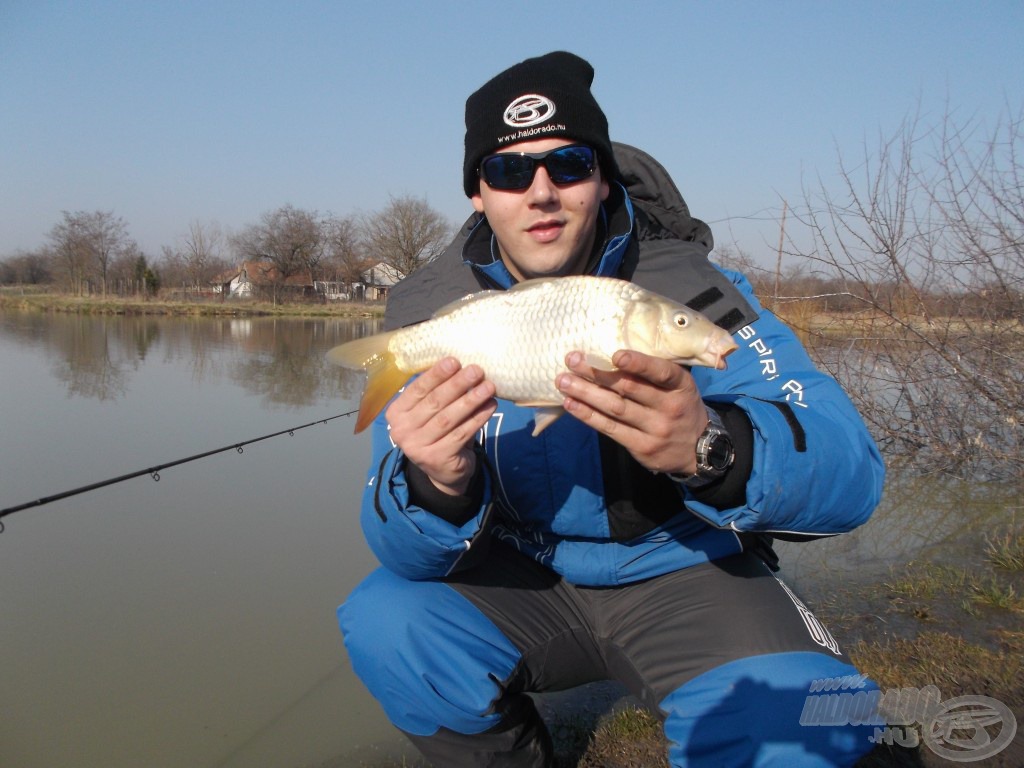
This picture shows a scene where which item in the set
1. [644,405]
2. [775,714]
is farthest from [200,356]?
[775,714]

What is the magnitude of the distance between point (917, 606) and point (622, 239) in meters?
2.32

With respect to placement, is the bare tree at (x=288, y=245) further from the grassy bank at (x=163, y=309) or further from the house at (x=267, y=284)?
the grassy bank at (x=163, y=309)

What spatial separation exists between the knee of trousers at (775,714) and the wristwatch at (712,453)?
473mm

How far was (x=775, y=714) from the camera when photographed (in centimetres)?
150

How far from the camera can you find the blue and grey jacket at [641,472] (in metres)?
1.56

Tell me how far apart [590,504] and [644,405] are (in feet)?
1.82

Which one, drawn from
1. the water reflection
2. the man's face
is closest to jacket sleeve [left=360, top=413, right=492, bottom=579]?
the man's face

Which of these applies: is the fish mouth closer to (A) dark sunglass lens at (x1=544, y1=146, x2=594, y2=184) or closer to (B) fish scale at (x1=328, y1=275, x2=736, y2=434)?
(B) fish scale at (x1=328, y1=275, x2=736, y2=434)

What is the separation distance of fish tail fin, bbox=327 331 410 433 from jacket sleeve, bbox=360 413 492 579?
176 mm

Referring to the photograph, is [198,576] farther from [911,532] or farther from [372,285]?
[372,285]

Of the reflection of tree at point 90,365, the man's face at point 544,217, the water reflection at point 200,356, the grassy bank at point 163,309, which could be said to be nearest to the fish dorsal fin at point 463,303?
the man's face at point 544,217

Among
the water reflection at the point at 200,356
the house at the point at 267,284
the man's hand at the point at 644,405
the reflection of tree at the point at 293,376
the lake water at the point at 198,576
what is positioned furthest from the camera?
the house at the point at 267,284

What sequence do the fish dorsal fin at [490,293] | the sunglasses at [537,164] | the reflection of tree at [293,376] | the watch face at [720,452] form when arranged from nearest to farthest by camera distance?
the watch face at [720,452]
the fish dorsal fin at [490,293]
the sunglasses at [537,164]
the reflection of tree at [293,376]

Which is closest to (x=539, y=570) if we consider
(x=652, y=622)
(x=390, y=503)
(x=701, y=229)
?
(x=652, y=622)
